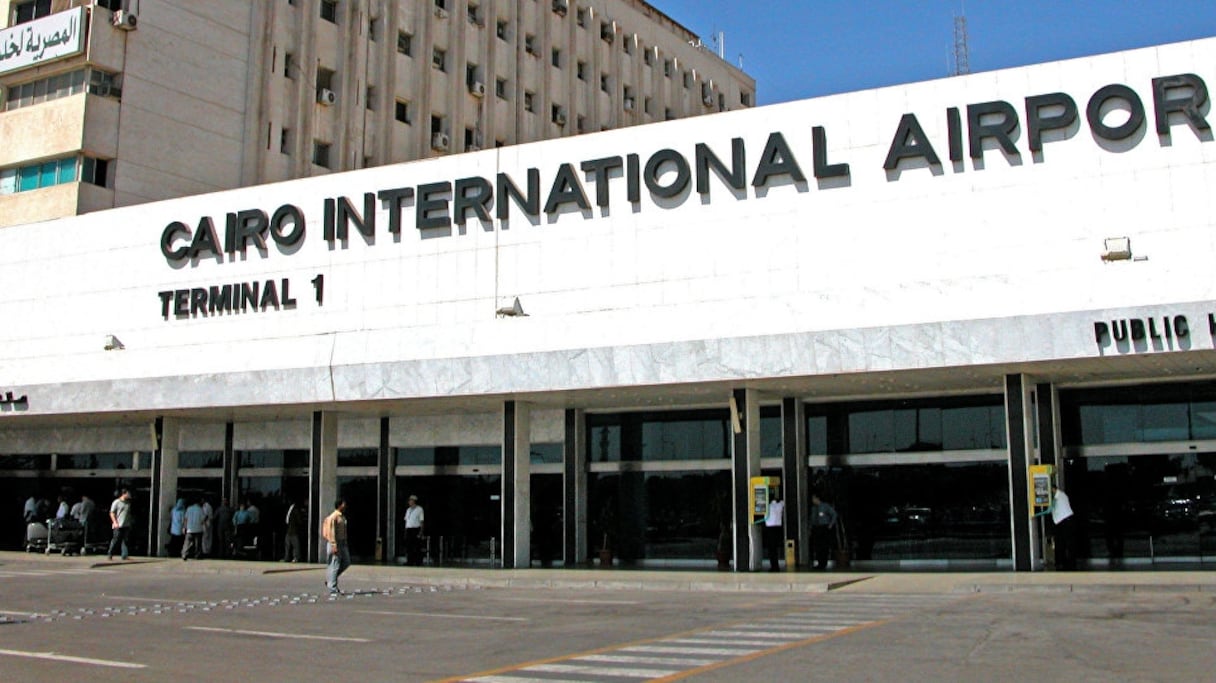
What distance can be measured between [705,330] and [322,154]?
24528 mm

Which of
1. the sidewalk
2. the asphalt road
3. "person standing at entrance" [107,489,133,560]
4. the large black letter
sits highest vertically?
the large black letter

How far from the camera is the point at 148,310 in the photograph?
3175cm

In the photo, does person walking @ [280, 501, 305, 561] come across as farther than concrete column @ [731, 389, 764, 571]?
Yes

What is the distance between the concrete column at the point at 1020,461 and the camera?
22469 mm

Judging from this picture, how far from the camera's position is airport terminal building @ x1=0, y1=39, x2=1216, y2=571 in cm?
2186

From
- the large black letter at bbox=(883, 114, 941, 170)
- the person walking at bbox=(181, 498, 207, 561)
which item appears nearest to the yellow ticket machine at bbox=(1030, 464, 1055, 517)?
the large black letter at bbox=(883, 114, 941, 170)

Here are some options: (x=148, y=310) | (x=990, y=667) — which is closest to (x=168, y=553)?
(x=148, y=310)

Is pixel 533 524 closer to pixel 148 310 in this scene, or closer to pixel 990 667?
pixel 148 310

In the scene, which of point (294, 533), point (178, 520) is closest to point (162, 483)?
point (178, 520)

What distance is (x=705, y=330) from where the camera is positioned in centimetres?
2422

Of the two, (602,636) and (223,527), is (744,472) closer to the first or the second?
(602,636)

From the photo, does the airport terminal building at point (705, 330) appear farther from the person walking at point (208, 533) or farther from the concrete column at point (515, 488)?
the person walking at point (208, 533)

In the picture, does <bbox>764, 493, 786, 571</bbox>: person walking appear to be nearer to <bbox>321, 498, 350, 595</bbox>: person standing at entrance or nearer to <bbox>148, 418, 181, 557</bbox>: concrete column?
<bbox>321, 498, 350, 595</bbox>: person standing at entrance

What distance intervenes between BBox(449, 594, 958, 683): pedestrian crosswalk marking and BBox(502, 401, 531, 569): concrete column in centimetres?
1086
